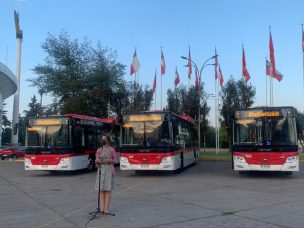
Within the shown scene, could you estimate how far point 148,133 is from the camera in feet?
60.2

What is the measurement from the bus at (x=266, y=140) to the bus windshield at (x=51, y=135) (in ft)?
26.2

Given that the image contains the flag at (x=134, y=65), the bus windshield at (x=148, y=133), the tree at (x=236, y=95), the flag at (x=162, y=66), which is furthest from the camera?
the tree at (x=236, y=95)

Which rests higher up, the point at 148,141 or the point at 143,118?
the point at 143,118

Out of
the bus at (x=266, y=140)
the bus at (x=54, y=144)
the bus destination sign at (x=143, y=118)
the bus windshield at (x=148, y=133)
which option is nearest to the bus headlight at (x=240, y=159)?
the bus at (x=266, y=140)

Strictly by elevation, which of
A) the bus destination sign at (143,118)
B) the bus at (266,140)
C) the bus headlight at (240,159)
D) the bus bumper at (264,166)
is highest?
the bus destination sign at (143,118)

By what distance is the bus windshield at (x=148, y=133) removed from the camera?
1825 centimetres

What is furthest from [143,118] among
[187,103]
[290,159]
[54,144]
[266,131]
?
[187,103]

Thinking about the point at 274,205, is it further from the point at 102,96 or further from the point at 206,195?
the point at 102,96

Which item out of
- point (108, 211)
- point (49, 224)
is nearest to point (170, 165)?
point (108, 211)

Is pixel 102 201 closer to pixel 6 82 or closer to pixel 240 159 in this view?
pixel 240 159

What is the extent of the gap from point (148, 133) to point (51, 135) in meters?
4.88

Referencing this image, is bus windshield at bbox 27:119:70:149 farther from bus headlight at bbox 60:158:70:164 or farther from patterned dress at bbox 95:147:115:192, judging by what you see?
patterned dress at bbox 95:147:115:192

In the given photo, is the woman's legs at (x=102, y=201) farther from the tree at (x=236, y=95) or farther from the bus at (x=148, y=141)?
the tree at (x=236, y=95)

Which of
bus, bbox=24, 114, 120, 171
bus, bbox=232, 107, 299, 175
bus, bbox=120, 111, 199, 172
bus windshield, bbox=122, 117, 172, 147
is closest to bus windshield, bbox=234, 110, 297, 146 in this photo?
bus, bbox=232, 107, 299, 175
